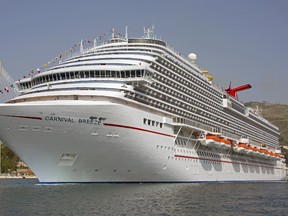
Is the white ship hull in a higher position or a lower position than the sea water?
higher

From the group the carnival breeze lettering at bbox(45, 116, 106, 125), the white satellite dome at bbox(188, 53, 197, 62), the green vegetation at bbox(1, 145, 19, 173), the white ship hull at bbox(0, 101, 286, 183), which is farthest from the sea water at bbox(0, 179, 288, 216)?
the green vegetation at bbox(1, 145, 19, 173)

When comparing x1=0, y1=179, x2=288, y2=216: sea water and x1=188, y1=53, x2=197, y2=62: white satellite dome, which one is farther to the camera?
x1=188, y1=53, x2=197, y2=62: white satellite dome

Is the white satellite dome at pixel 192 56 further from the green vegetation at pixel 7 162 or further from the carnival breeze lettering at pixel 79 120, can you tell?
the green vegetation at pixel 7 162

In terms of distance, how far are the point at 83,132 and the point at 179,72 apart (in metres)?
15.5

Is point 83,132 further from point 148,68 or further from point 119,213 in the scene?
point 119,213

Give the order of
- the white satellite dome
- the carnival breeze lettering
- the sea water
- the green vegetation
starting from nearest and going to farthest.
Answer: the sea water → the carnival breeze lettering → the white satellite dome → the green vegetation

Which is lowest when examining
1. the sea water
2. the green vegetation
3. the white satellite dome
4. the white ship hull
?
the sea water

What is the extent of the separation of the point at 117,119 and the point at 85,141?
2988 millimetres

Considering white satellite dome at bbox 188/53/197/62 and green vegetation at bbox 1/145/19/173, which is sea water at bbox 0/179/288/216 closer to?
white satellite dome at bbox 188/53/197/62

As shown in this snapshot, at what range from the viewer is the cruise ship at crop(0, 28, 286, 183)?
105 feet

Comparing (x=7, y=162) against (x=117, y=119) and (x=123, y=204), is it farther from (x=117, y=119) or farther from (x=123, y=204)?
(x=123, y=204)

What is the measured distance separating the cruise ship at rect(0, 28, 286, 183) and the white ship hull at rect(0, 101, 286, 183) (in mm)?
72

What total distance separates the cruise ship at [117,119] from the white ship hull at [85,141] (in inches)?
2.8

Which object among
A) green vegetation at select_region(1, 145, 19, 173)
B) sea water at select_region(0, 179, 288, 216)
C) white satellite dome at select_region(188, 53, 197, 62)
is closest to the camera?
sea water at select_region(0, 179, 288, 216)
